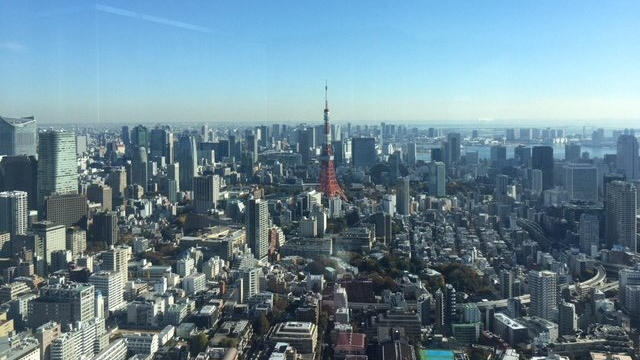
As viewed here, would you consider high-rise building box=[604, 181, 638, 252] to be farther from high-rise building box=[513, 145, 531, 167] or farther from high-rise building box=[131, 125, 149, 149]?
high-rise building box=[131, 125, 149, 149]

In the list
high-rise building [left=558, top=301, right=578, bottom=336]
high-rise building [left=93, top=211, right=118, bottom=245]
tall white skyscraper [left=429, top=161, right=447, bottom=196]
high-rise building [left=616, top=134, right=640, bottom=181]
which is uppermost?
high-rise building [left=616, top=134, right=640, bottom=181]

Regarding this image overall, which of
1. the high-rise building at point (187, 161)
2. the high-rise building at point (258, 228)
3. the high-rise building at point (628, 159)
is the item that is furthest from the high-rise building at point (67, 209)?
the high-rise building at point (628, 159)

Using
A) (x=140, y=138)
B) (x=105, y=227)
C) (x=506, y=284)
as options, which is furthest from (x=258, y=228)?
(x=140, y=138)

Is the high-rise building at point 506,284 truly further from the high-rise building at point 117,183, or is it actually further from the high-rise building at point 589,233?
the high-rise building at point 117,183

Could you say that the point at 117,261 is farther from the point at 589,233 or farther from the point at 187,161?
the point at 187,161

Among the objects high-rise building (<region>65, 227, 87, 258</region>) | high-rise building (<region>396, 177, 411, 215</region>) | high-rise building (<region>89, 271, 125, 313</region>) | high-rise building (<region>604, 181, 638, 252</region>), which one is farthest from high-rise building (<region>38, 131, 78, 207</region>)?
high-rise building (<region>604, 181, 638, 252</region>)

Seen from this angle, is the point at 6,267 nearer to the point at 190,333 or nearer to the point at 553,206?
the point at 190,333
